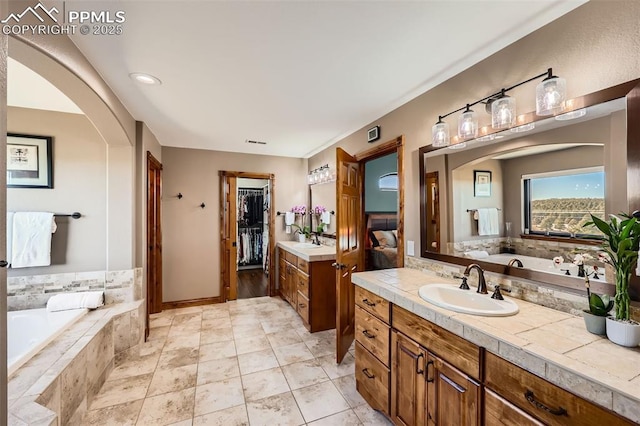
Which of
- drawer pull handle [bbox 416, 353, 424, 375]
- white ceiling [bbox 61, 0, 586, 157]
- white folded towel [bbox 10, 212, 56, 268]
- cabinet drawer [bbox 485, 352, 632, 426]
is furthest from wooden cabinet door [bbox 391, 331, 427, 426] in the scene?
white folded towel [bbox 10, 212, 56, 268]

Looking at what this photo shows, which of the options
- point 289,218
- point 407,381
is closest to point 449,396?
point 407,381

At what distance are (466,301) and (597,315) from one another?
0.61 meters

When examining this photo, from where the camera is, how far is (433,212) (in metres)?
2.08

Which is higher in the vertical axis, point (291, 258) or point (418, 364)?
point (291, 258)

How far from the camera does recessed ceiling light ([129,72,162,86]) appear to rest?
192 cm

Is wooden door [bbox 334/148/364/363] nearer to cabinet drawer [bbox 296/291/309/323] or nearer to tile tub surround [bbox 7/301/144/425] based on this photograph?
cabinet drawer [bbox 296/291/309/323]

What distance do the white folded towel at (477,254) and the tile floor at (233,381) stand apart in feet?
4.25

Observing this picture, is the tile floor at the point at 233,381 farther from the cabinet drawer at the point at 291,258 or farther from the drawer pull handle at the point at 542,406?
the drawer pull handle at the point at 542,406

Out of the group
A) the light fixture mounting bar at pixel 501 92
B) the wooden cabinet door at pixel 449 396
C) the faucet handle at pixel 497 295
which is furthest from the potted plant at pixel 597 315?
the light fixture mounting bar at pixel 501 92

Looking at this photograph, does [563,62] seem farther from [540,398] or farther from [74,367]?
[74,367]

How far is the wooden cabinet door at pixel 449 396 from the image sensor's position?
3.77 ft

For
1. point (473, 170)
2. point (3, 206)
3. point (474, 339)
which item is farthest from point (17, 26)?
point (473, 170)

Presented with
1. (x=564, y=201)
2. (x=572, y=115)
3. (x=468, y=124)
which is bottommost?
(x=564, y=201)

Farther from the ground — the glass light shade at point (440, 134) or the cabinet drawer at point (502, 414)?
the glass light shade at point (440, 134)
